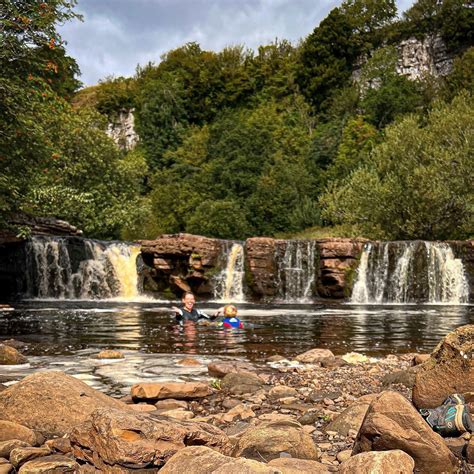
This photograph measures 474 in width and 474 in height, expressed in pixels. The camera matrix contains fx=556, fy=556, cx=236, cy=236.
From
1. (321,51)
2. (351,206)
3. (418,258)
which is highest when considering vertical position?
(321,51)

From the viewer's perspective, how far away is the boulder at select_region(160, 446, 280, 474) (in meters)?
3.79

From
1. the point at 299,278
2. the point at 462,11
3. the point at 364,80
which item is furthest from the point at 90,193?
the point at 462,11

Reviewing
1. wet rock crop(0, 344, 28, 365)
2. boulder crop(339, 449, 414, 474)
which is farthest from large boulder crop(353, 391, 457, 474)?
wet rock crop(0, 344, 28, 365)

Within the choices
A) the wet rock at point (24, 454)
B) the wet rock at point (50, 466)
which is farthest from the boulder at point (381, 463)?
the wet rock at point (24, 454)

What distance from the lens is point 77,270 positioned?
31188 millimetres

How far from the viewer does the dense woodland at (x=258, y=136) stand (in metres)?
19.4

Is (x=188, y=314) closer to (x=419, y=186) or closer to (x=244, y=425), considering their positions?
(x=244, y=425)

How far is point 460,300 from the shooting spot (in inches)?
1130

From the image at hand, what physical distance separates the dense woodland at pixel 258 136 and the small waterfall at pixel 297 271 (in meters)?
7.73

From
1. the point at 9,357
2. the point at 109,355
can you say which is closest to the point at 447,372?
the point at 109,355

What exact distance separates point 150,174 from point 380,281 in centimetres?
3754

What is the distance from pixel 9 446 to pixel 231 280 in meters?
26.4

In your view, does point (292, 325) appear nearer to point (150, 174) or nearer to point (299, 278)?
point (299, 278)

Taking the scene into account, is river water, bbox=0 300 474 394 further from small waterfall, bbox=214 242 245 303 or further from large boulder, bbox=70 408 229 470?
small waterfall, bbox=214 242 245 303
